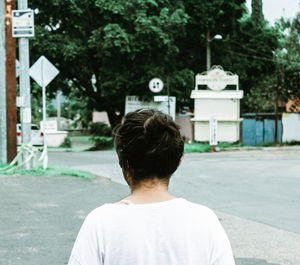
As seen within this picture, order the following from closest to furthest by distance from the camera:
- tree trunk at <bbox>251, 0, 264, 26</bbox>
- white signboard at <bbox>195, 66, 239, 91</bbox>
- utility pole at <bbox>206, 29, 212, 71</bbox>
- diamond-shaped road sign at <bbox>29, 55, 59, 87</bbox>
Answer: diamond-shaped road sign at <bbox>29, 55, 59, 87</bbox> < white signboard at <bbox>195, 66, 239, 91</bbox> < utility pole at <bbox>206, 29, 212, 71</bbox> < tree trunk at <bbox>251, 0, 264, 26</bbox>

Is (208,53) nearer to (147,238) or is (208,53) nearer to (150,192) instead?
(150,192)

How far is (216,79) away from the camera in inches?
973

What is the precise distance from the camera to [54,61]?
24125 mm

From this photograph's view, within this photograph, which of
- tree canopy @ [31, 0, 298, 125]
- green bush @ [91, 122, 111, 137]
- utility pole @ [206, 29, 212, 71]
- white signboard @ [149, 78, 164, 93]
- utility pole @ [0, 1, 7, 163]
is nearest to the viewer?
utility pole @ [0, 1, 7, 163]

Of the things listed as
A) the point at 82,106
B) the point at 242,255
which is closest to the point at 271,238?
the point at 242,255

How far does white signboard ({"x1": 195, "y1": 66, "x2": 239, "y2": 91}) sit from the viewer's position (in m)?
24.5

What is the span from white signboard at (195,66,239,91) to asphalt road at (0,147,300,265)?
37.0 feet

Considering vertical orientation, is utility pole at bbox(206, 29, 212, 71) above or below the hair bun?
above

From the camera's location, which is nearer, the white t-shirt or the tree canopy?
the white t-shirt

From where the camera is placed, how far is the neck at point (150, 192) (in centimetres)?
170

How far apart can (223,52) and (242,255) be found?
23.8 metres

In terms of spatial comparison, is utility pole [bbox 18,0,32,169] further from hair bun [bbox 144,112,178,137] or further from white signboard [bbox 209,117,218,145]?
white signboard [bbox 209,117,218,145]

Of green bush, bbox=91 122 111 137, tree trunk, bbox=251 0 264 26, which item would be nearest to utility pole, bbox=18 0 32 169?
tree trunk, bbox=251 0 264 26

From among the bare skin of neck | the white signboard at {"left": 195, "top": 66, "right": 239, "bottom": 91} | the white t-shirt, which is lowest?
the white t-shirt
